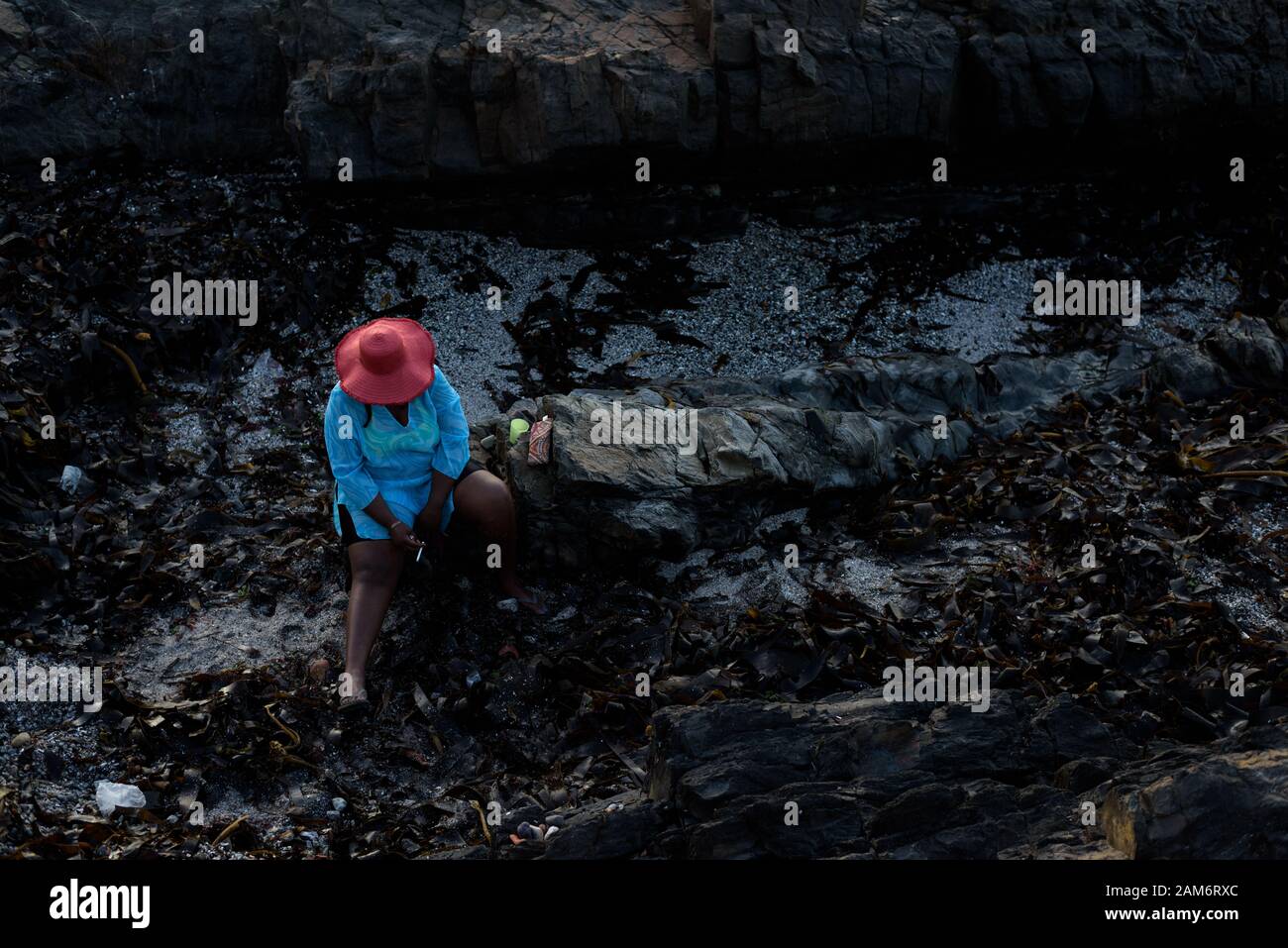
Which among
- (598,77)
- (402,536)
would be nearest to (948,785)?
(402,536)

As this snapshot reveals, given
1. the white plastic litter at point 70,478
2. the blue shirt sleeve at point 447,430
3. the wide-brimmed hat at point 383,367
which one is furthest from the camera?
the white plastic litter at point 70,478

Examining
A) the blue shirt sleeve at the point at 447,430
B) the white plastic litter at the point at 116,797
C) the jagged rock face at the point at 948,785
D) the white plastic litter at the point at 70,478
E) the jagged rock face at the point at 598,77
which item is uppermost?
the jagged rock face at the point at 598,77

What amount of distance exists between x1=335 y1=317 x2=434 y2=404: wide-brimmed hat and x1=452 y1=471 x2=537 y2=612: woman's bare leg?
1.64ft

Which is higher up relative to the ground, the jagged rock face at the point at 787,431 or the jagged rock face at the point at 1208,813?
the jagged rock face at the point at 787,431

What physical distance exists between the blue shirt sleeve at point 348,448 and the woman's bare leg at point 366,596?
8.0 inches

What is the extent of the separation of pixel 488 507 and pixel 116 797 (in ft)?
6.07

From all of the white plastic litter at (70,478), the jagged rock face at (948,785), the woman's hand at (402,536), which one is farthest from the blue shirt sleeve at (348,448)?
the white plastic litter at (70,478)

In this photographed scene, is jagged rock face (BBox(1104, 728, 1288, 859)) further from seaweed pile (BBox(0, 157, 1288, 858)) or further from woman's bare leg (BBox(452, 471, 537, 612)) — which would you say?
woman's bare leg (BBox(452, 471, 537, 612))

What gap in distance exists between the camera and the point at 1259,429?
21.9ft

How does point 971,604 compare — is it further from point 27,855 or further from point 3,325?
point 3,325

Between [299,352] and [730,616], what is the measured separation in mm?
3226

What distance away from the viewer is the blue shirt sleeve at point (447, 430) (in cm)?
536

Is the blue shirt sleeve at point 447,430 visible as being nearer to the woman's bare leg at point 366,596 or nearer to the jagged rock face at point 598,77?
the woman's bare leg at point 366,596

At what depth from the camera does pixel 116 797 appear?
4.54m
